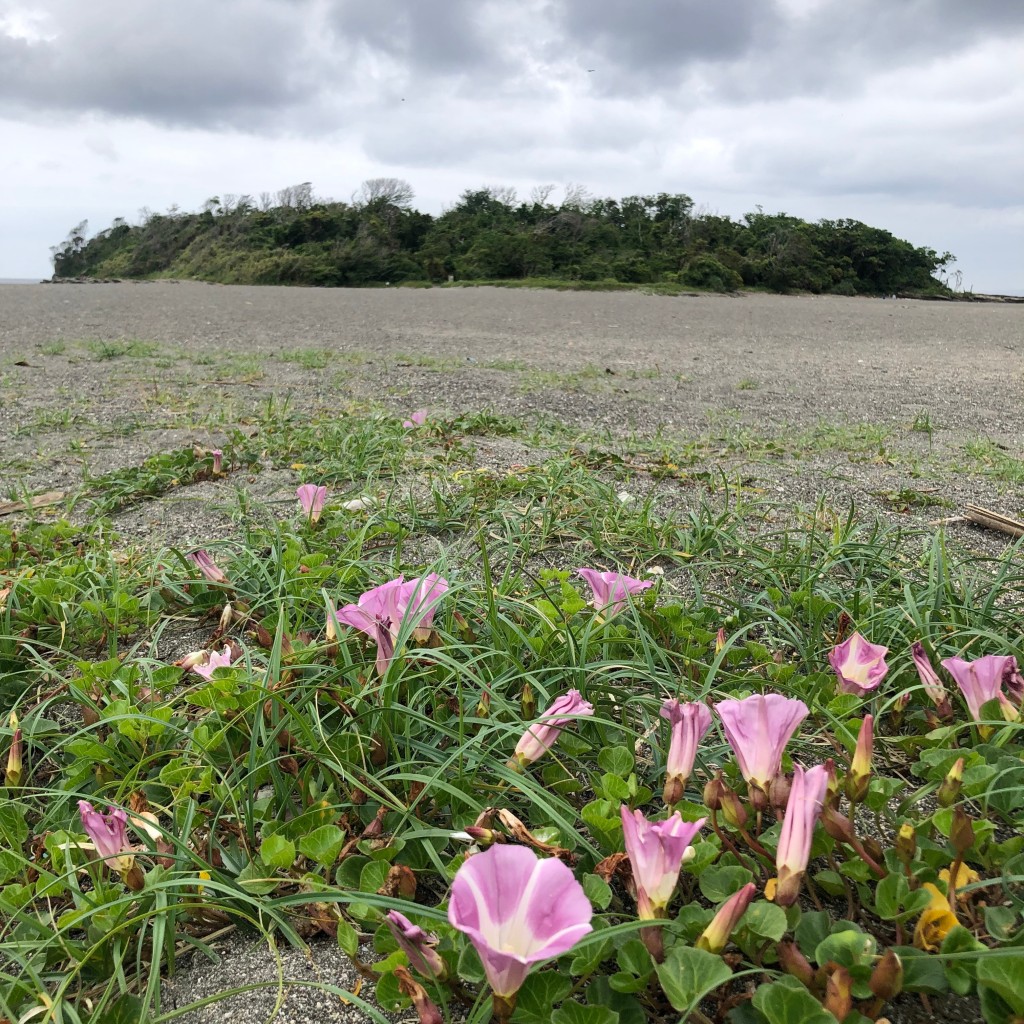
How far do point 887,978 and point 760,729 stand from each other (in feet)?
0.92

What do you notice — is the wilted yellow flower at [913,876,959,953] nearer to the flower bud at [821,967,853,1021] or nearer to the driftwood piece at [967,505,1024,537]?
the flower bud at [821,967,853,1021]

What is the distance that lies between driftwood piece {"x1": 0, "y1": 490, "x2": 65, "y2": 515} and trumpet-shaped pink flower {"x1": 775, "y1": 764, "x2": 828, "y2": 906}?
104 inches

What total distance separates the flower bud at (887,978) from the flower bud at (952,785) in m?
0.34

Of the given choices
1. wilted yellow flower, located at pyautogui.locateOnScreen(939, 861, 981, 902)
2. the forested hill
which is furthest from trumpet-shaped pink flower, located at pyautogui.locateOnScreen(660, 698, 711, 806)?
the forested hill

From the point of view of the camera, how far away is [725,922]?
0.82 m

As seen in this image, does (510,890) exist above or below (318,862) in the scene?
above

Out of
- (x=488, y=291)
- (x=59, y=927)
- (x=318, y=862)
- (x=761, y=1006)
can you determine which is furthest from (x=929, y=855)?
(x=488, y=291)

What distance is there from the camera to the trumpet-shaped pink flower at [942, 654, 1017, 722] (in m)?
1.23

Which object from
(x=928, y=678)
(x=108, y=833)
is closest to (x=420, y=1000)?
(x=108, y=833)

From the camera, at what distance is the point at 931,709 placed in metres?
1.44

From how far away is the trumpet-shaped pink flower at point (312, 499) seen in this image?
2.28 meters

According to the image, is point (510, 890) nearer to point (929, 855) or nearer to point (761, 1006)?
point (761, 1006)

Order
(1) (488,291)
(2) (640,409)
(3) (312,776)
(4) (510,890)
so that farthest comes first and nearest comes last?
(1) (488,291)
(2) (640,409)
(3) (312,776)
(4) (510,890)

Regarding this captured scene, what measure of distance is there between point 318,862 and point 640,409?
12.7 ft
